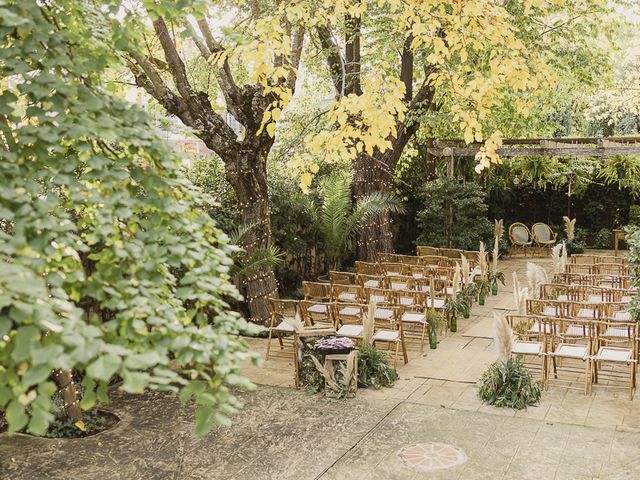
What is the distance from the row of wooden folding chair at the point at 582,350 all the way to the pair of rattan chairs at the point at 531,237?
11501 mm

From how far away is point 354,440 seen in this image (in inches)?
293

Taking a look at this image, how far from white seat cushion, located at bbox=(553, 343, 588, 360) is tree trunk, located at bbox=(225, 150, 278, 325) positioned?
16.5 ft

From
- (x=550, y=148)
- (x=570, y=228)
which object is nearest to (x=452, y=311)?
(x=550, y=148)

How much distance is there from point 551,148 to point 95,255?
56.3 ft

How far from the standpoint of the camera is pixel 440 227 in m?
19.0

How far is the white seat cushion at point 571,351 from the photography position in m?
8.58

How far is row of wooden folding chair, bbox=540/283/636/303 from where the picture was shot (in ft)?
38.0

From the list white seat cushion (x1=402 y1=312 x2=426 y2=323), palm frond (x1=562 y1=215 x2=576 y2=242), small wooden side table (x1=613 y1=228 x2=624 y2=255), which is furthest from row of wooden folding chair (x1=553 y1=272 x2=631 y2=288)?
palm frond (x1=562 y1=215 x2=576 y2=242)

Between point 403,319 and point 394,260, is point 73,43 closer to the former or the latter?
point 403,319

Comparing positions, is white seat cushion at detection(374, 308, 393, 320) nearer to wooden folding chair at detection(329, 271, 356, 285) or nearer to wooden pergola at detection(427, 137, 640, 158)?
wooden folding chair at detection(329, 271, 356, 285)

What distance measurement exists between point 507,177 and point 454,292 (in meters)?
12.1

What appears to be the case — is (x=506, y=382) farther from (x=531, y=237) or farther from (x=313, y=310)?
(x=531, y=237)

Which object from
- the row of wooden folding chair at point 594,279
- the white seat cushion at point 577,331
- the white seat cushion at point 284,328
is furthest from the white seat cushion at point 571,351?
the row of wooden folding chair at point 594,279

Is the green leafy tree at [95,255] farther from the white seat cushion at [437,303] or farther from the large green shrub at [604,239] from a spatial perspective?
the large green shrub at [604,239]
